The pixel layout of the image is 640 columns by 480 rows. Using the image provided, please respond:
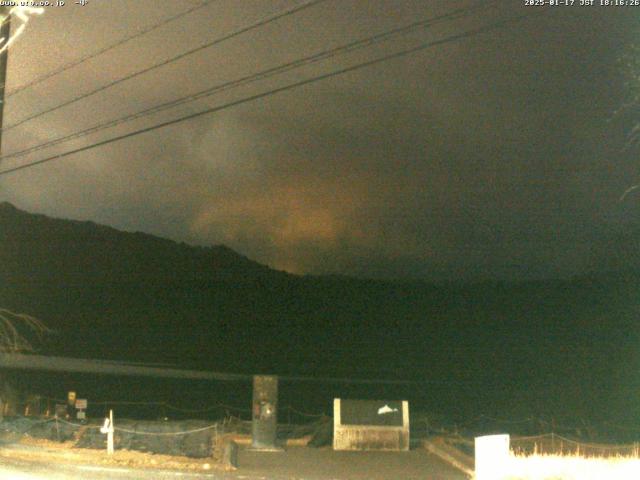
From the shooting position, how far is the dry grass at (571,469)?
14092 millimetres

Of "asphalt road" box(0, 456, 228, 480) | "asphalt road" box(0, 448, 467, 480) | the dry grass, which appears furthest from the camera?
"asphalt road" box(0, 448, 467, 480)

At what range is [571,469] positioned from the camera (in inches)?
588

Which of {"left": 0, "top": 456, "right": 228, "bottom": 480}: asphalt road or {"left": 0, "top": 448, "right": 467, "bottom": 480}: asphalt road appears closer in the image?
{"left": 0, "top": 456, "right": 228, "bottom": 480}: asphalt road

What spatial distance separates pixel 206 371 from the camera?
8094 centimetres

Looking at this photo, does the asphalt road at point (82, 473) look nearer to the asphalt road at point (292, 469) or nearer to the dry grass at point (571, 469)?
the asphalt road at point (292, 469)

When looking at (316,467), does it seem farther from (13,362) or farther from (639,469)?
(13,362)

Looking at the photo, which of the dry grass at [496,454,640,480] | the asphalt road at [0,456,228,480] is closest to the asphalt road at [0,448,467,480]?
the asphalt road at [0,456,228,480]

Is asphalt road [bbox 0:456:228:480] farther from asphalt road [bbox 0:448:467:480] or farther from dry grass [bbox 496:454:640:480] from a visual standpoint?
dry grass [bbox 496:454:640:480]

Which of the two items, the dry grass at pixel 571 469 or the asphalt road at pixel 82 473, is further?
the asphalt road at pixel 82 473

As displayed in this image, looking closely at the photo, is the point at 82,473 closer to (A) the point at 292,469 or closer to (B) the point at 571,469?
(A) the point at 292,469

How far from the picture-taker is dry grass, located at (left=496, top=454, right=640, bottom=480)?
14092mm

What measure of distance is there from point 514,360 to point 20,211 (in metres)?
114

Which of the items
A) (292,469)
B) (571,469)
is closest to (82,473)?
(292,469)

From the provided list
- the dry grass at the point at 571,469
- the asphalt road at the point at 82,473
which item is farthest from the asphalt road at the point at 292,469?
the dry grass at the point at 571,469
